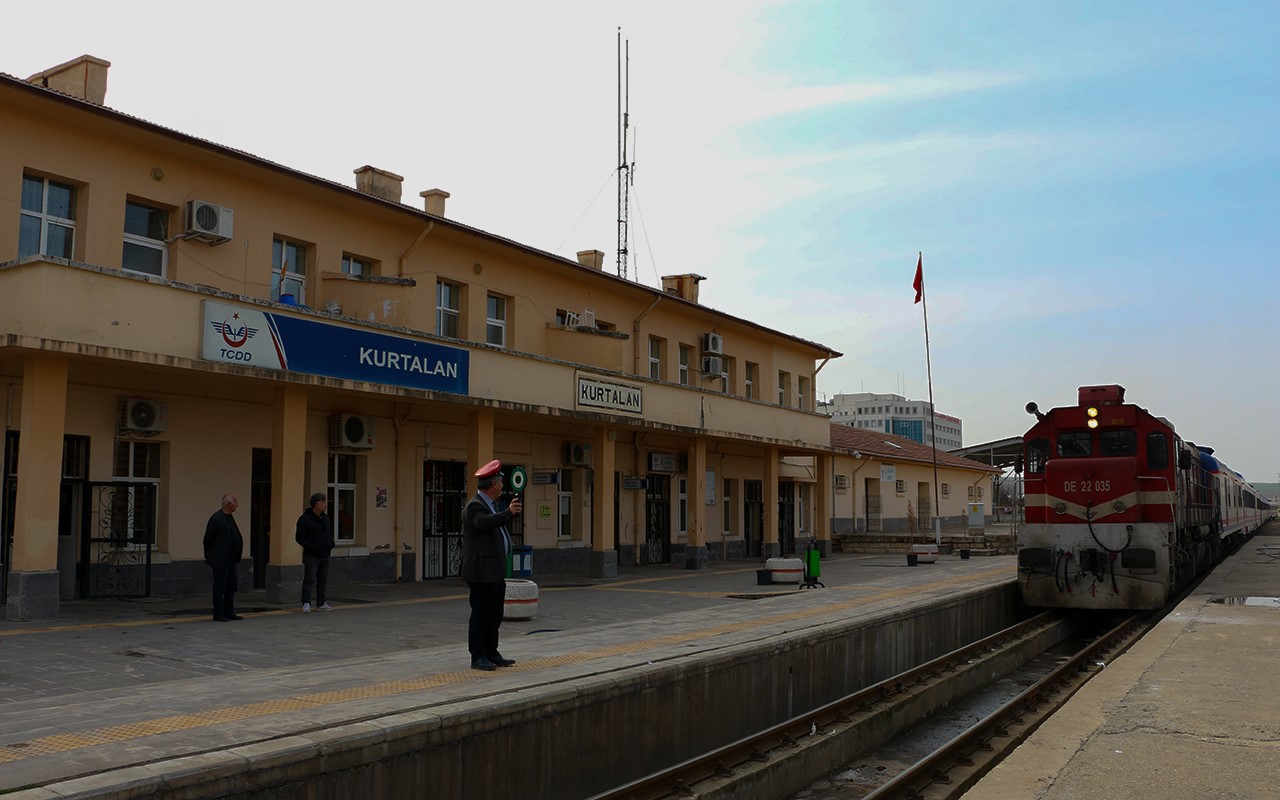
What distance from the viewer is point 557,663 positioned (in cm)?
900

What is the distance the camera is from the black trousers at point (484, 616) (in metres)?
8.48

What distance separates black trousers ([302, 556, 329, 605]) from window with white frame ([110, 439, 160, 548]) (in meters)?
2.65

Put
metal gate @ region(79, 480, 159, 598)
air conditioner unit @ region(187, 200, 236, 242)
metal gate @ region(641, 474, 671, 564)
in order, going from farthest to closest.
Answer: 1. metal gate @ region(641, 474, 671, 564)
2. air conditioner unit @ region(187, 200, 236, 242)
3. metal gate @ region(79, 480, 159, 598)

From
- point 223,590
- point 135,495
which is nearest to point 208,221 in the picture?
point 135,495

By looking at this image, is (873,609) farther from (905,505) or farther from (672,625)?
(905,505)

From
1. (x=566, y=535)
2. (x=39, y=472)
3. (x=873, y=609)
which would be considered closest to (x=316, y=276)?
(x=39, y=472)

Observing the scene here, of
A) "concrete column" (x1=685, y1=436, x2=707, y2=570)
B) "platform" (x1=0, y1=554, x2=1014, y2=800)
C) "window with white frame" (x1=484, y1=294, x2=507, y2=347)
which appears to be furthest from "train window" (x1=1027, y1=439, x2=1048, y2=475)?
"window with white frame" (x1=484, y1=294, x2=507, y2=347)

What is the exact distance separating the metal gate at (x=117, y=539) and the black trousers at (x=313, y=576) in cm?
241

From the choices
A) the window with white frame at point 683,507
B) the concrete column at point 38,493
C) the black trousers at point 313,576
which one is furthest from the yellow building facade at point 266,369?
the window with white frame at point 683,507

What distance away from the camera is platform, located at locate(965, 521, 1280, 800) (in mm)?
6242

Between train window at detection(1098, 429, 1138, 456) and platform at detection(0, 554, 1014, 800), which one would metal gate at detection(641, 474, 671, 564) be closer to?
platform at detection(0, 554, 1014, 800)

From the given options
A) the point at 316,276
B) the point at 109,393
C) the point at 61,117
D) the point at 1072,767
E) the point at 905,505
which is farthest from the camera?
the point at 905,505

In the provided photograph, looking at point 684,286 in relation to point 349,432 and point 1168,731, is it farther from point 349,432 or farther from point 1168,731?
point 1168,731

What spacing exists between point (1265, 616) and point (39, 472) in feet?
54.4
